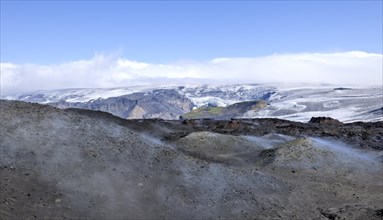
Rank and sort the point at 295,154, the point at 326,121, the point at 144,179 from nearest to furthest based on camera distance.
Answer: the point at 144,179 < the point at 295,154 < the point at 326,121

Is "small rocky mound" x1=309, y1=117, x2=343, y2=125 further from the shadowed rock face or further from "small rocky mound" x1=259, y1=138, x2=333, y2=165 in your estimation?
the shadowed rock face

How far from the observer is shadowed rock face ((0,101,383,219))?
22.1 metres

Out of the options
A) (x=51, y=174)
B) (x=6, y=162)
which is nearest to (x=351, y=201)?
(x=51, y=174)

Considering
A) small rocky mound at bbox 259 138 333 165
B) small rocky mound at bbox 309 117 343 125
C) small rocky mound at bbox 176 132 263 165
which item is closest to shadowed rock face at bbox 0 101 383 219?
small rocky mound at bbox 259 138 333 165

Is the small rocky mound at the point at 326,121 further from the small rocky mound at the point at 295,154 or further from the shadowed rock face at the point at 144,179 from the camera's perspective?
Answer: the shadowed rock face at the point at 144,179

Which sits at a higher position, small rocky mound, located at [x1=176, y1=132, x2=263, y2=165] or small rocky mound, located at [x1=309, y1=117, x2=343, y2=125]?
small rocky mound, located at [x1=176, y1=132, x2=263, y2=165]

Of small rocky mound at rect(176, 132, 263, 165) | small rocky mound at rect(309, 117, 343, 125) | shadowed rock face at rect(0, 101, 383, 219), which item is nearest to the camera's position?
shadowed rock face at rect(0, 101, 383, 219)

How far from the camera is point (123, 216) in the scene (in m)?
21.3

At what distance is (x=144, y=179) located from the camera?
26578 millimetres

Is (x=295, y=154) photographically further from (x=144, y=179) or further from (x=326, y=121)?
(x=326, y=121)

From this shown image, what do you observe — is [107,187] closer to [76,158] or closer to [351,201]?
[76,158]

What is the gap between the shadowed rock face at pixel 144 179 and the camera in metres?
22.1

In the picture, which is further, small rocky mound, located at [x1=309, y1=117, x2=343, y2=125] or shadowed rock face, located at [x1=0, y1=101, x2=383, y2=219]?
small rocky mound, located at [x1=309, y1=117, x2=343, y2=125]

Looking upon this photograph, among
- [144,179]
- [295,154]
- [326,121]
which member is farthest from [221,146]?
[326,121]
